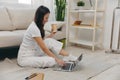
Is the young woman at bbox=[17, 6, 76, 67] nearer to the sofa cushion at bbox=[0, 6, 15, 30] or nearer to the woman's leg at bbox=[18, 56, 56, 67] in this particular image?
the woman's leg at bbox=[18, 56, 56, 67]

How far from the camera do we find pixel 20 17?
9.23 feet

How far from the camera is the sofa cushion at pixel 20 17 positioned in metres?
2.76

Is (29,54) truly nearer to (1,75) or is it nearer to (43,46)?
(43,46)

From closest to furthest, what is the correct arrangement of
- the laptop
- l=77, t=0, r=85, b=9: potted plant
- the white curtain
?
1. the laptop
2. l=77, t=0, r=85, b=9: potted plant
3. the white curtain

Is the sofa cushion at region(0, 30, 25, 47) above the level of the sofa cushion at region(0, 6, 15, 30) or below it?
below

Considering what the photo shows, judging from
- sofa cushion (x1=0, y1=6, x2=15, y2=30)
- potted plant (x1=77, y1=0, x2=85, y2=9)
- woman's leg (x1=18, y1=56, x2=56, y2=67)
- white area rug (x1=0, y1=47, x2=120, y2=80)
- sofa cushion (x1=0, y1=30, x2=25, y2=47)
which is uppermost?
potted plant (x1=77, y1=0, x2=85, y2=9)

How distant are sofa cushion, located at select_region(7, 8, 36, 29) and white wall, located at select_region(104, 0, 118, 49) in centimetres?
135

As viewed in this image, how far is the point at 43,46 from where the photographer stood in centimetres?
195

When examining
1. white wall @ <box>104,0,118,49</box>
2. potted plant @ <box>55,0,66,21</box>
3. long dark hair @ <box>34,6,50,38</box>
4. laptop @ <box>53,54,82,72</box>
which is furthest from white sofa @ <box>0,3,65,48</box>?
white wall @ <box>104,0,118,49</box>

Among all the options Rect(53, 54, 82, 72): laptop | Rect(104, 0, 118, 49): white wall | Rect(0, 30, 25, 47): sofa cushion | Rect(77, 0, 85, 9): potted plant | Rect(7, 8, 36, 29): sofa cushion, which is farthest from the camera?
Rect(77, 0, 85, 9): potted plant

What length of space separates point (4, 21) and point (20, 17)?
0.93 feet

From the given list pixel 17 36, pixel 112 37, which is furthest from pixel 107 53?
pixel 17 36

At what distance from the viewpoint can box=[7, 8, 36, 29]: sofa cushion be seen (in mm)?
2762

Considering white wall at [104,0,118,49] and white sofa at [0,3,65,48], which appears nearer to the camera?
white sofa at [0,3,65,48]
